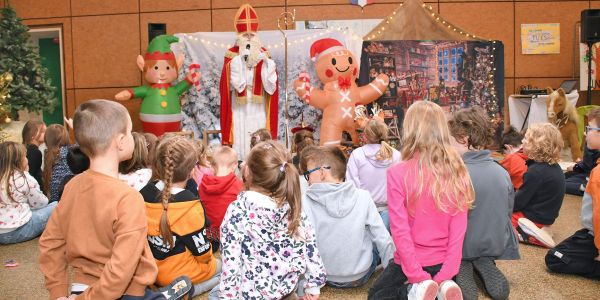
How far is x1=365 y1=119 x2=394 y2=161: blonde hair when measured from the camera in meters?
Answer: 3.24

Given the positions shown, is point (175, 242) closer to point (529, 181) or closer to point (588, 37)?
point (529, 181)

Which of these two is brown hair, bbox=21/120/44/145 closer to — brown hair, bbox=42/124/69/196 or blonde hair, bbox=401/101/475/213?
brown hair, bbox=42/124/69/196

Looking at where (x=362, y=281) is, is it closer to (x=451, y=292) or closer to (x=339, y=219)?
(x=339, y=219)

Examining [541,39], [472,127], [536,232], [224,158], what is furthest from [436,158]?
[541,39]

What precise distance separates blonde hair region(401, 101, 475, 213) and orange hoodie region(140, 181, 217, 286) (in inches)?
35.4

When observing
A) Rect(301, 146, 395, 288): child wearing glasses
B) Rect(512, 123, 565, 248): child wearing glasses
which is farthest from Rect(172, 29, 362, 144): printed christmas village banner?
Rect(301, 146, 395, 288): child wearing glasses

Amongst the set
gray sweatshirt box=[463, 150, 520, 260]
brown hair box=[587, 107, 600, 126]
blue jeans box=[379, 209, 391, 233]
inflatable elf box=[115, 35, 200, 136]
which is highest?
inflatable elf box=[115, 35, 200, 136]

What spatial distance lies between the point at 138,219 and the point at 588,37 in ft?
21.0

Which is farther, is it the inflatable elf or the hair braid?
the inflatable elf

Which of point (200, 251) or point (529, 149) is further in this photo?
point (529, 149)

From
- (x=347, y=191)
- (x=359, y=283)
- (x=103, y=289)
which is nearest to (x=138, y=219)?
(x=103, y=289)

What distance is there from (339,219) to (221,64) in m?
4.16

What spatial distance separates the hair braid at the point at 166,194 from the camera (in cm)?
209

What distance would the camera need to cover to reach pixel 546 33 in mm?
7059
